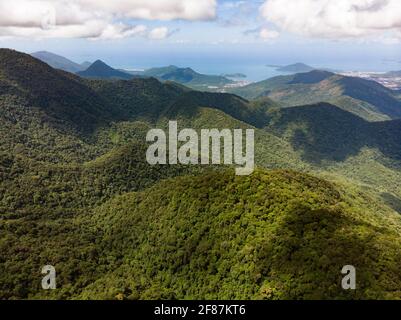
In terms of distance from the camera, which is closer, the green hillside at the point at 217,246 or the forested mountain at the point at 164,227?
the green hillside at the point at 217,246

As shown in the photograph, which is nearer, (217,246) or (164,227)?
(217,246)

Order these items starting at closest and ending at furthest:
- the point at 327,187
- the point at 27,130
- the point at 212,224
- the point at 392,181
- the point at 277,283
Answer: the point at 277,283, the point at 212,224, the point at 327,187, the point at 27,130, the point at 392,181

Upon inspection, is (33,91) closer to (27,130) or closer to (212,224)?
(27,130)

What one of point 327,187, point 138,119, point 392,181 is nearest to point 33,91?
point 138,119

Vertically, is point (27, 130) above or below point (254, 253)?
above

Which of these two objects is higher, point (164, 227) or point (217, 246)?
point (217, 246)

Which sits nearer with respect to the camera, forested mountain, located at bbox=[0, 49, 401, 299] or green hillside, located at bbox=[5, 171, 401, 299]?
green hillside, located at bbox=[5, 171, 401, 299]
